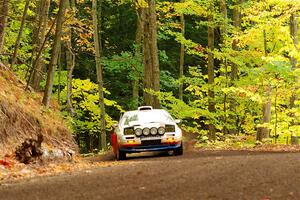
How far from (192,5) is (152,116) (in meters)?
9.73

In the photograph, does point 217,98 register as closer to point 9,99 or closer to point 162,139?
point 162,139

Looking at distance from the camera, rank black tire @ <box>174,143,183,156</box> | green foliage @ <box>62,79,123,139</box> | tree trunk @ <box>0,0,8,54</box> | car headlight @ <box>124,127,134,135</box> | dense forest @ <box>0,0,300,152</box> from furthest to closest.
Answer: green foliage @ <box>62,79,123,139</box> → dense forest @ <box>0,0,300,152</box> → tree trunk @ <box>0,0,8,54</box> → black tire @ <box>174,143,183,156</box> → car headlight @ <box>124,127,134,135</box>

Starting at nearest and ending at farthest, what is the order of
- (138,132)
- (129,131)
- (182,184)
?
(182,184) < (138,132) < (129,131)

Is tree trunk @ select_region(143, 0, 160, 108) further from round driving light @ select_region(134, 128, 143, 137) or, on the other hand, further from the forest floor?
the forest floor

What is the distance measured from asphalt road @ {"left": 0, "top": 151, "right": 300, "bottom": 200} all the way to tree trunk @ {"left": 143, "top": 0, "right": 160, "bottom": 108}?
13353mm

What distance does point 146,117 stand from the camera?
51.9 ft

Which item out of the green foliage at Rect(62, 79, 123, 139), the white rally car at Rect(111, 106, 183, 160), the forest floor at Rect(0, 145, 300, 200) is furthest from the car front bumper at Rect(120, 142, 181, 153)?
the green foliage at Rect(62, 79, 123, 139)

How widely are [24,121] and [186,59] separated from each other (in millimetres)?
25990

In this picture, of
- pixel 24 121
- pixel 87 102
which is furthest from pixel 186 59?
pixel 24 121

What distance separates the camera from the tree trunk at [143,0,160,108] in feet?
73.5

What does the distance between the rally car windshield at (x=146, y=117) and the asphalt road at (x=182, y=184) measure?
5887 millimetres

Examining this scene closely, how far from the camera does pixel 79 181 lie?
28.3 ft

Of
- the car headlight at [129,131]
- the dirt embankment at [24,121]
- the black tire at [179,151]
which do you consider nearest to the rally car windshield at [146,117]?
the car headlight at [129,131]

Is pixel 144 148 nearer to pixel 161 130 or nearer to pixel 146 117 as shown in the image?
pixel 161 130
